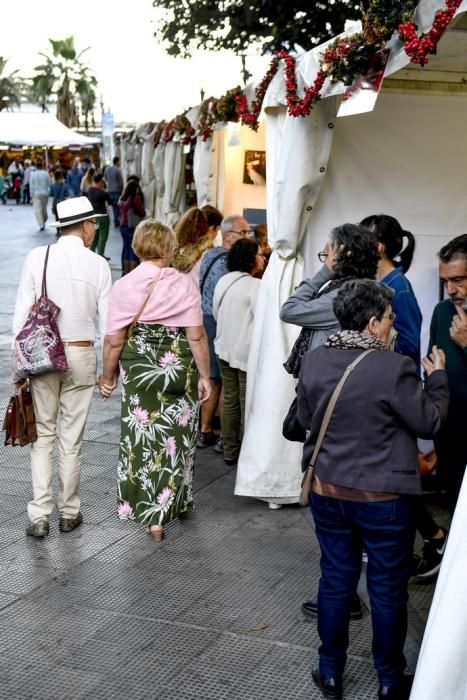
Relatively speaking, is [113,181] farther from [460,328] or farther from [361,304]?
[361,304]

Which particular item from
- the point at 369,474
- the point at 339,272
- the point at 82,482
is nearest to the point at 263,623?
the point at 369,474

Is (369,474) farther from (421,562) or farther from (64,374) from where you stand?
(64,374)

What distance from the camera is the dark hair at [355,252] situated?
4238mm

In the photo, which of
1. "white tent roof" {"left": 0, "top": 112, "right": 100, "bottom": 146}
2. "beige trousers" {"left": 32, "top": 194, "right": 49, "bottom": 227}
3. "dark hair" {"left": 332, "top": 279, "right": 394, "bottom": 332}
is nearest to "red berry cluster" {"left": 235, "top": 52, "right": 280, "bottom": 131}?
"dark hair" {"left": 332, "top": 279, "right": 394, "bottom": 332}

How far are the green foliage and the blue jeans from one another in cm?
1556

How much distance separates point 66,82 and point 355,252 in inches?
2733

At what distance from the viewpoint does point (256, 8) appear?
20.0 meters

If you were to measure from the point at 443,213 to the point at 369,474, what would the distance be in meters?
3.60

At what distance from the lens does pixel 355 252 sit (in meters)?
4.24

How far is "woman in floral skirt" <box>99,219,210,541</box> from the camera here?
5336 millimetres

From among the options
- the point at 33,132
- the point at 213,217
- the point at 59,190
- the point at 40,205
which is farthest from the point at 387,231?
the point at 59,190

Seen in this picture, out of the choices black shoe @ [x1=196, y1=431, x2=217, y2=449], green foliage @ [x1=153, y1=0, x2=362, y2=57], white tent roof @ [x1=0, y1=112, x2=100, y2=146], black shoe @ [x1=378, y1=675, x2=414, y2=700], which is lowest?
black shoe @ [x1=196, y1=431, x2=217, y2=449]

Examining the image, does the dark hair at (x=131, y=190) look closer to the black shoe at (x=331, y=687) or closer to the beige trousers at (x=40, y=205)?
the beige trousers at (x=40, y=205)

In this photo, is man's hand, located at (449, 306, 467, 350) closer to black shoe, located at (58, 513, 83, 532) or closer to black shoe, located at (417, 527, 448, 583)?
black shoe, located at (417, 527, 448, 583)
